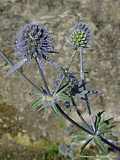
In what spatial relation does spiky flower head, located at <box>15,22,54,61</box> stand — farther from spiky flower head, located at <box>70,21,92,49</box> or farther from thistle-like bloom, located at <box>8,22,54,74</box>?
spiky flower head, located at <box>70,21,92,49</box>

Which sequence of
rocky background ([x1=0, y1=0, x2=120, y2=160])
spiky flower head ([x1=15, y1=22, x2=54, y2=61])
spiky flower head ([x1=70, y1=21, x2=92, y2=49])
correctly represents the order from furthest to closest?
rocky background ([x1=0, y1=0, x2=120, y2=160])
spiky flower head ([x1=70, y1=21, x2=92, y2=49])
spiky flower head ([x1=15, y1=22, x2=54, y2=61])

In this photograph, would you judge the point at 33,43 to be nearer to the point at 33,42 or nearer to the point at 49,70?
the point at 33,42

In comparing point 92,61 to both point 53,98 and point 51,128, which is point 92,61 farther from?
point 53,98

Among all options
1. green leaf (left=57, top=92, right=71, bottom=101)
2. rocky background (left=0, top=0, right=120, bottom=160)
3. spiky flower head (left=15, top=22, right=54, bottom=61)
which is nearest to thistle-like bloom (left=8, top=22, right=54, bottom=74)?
spiky flower head (left=15, top=22, right=54, bottom=61)

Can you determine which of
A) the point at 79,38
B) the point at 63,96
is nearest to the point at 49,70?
the point at 79,38

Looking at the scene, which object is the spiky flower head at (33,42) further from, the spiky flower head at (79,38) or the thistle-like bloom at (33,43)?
the spiky flower head at (79,38)

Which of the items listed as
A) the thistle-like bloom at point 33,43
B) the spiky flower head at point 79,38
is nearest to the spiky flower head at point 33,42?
the thistle-like bloom at point 33,43
